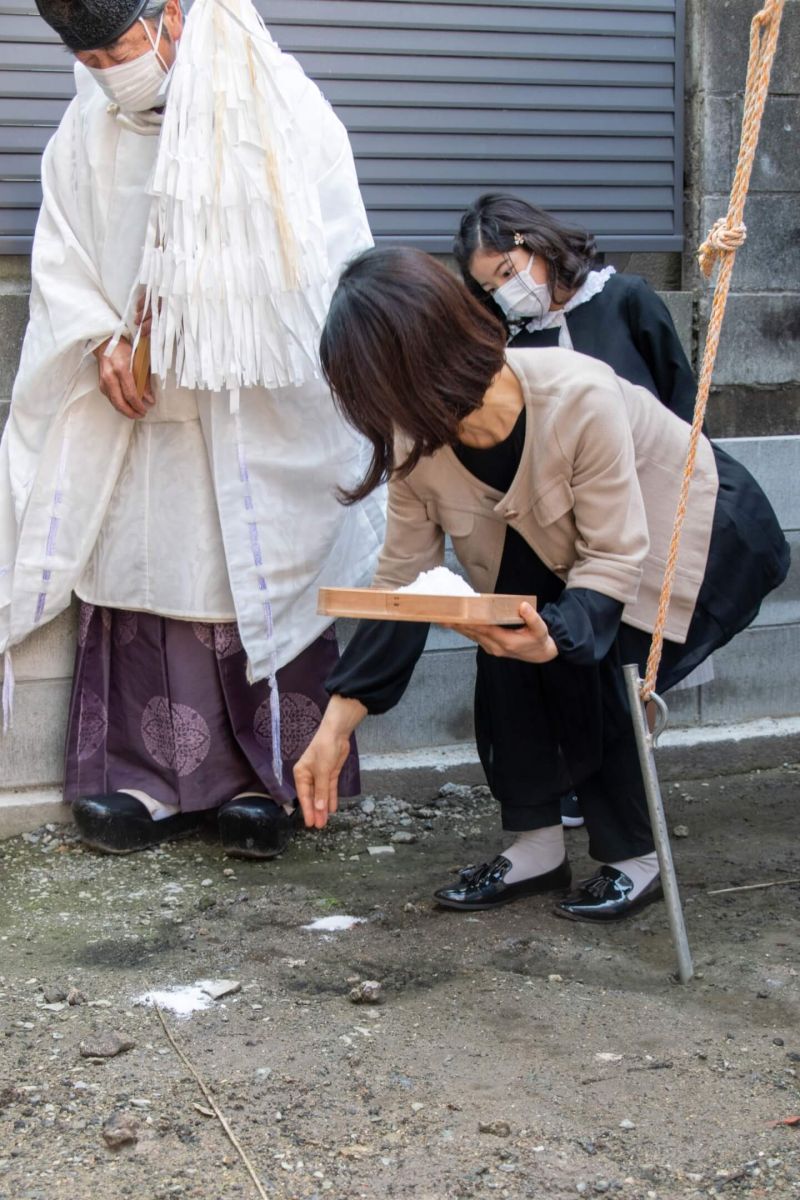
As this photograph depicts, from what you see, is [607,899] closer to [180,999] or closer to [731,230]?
[180,999]

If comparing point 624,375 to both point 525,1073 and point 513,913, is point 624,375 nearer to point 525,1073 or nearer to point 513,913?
point 513,913

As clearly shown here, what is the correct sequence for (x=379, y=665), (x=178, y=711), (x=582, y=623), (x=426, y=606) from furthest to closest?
(x=178, y=711), (x=379, y=665), (x=582, y=623), (x=426, y=606)

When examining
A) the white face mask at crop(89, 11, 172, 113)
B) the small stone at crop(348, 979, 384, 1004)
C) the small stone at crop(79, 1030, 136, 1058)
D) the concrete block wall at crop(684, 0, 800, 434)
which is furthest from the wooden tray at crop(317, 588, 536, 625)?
the concrete block wall at crop(684, 0, 800, 434)

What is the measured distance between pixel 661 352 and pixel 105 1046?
82.9 inches

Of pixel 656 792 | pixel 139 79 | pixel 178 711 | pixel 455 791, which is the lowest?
pixel 455 791

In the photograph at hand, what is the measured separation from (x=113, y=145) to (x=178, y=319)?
1.58 ft

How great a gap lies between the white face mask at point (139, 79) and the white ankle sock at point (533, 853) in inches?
74.9

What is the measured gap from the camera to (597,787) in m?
3.10

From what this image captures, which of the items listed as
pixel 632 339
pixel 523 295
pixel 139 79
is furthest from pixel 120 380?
pixel 632 339

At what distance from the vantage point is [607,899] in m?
3.12

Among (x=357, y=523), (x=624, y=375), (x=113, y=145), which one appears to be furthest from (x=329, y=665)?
(x=113, y=145)

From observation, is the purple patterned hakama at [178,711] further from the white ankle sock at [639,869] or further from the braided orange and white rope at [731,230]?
the braided orange and white rope at [731,230]

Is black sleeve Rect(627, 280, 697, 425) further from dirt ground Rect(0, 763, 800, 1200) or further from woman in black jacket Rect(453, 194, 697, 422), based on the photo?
dirt ground Rect(0, 763, 800, 1200)

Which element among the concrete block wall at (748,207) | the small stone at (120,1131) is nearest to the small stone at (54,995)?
the small stone at (120,1131)
